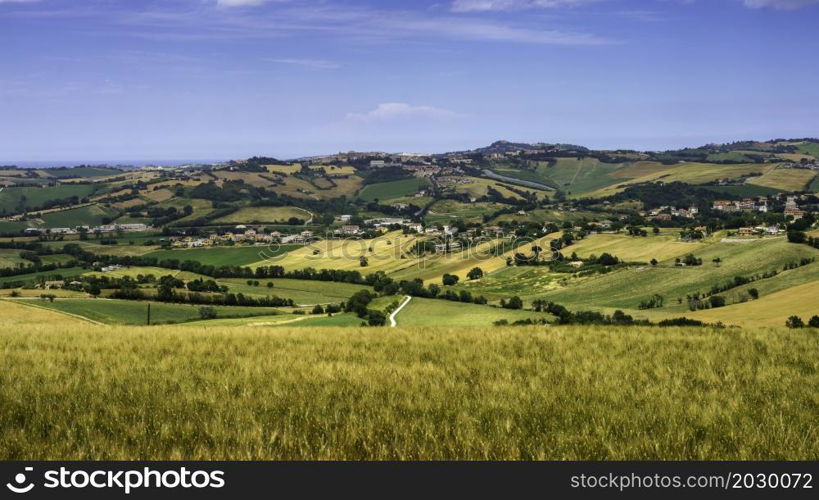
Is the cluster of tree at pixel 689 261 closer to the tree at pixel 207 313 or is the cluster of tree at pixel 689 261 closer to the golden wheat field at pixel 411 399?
the tree at pixel 207 313

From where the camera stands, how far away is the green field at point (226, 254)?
132875 millimetres

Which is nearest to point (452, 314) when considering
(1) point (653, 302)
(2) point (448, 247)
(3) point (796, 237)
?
(1) point (653, 302)

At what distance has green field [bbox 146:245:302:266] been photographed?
132875 millimetres

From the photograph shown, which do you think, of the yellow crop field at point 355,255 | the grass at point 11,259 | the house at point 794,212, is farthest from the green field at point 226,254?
the house at point 794,212

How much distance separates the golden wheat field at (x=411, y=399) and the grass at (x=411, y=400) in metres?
0.02

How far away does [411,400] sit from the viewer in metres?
6.24

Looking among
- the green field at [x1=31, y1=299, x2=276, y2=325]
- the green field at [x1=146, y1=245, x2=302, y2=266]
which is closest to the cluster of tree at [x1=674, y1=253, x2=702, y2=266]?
the green field at [x1=31, y1=299, x2=276, y2=325]

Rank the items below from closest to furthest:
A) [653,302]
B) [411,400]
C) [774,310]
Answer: [411,400] < [774,310] < [653,302]

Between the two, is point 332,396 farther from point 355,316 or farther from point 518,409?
point 355,316

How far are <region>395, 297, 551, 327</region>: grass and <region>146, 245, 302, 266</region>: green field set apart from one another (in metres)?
→ 65.9

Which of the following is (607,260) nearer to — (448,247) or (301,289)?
(448,247)

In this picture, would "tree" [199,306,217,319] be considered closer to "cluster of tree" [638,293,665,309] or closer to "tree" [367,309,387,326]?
"tree" [367,309,387,326]

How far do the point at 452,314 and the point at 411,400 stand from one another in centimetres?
5593
